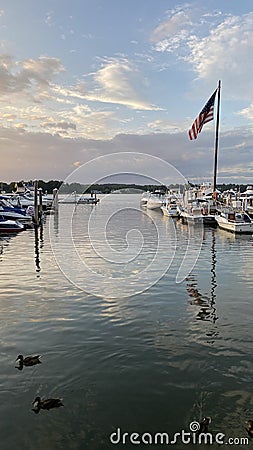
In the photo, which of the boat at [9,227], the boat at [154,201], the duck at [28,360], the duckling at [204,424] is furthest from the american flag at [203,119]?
the boat at [154,201]

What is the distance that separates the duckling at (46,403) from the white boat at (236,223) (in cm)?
3132

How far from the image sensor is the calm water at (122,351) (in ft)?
21.4

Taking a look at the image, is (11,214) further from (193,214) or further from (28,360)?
(28,360)

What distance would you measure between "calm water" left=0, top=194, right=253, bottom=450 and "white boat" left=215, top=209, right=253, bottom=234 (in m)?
17.3

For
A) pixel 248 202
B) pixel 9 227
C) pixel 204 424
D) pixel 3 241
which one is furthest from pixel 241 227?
pixel 204 424

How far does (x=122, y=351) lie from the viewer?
9.28m

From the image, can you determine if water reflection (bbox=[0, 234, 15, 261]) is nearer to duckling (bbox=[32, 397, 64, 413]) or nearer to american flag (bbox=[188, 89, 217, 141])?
duckling (bbox=[32, 397, 64, 413])

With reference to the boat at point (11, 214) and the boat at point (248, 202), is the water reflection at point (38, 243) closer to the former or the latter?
the boat at point (11, 214)

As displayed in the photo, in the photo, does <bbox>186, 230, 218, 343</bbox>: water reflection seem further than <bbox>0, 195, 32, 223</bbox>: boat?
No

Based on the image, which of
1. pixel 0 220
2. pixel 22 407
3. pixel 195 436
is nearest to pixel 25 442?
pixel 22 407

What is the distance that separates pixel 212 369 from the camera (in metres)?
8.27

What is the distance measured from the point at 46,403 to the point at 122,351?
275 cm

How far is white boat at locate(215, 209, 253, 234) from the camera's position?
35.9 metres

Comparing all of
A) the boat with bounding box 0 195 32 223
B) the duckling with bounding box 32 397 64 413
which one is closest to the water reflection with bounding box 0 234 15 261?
the boat with bounding box 0 195 32 223
